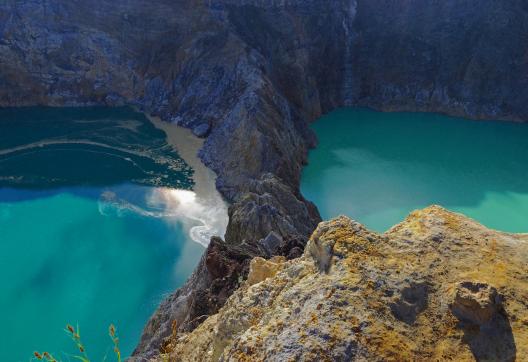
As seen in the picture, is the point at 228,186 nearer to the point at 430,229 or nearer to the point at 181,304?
the point at 181,304

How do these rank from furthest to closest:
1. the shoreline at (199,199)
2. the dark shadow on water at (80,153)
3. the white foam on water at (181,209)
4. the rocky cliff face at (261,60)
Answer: the rocky cliff face at (261,60) → the dark shadow on water at (80,153) → the white foam on water at (181,209) → the shoreline at (199,199)

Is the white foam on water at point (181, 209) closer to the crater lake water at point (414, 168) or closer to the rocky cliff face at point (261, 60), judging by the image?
the rocky cliff face at point (261, 60)

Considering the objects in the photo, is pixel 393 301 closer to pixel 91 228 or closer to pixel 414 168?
pixel 91 228

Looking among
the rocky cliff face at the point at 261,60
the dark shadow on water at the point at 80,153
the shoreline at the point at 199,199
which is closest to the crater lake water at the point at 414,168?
the rocky cliff face at the point at 261,60

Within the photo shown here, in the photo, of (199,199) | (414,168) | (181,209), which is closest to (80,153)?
(199,199)

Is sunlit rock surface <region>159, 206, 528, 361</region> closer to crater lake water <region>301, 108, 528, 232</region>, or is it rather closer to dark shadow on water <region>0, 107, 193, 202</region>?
crater lake water <region>301, 108, 528, 232</region>
